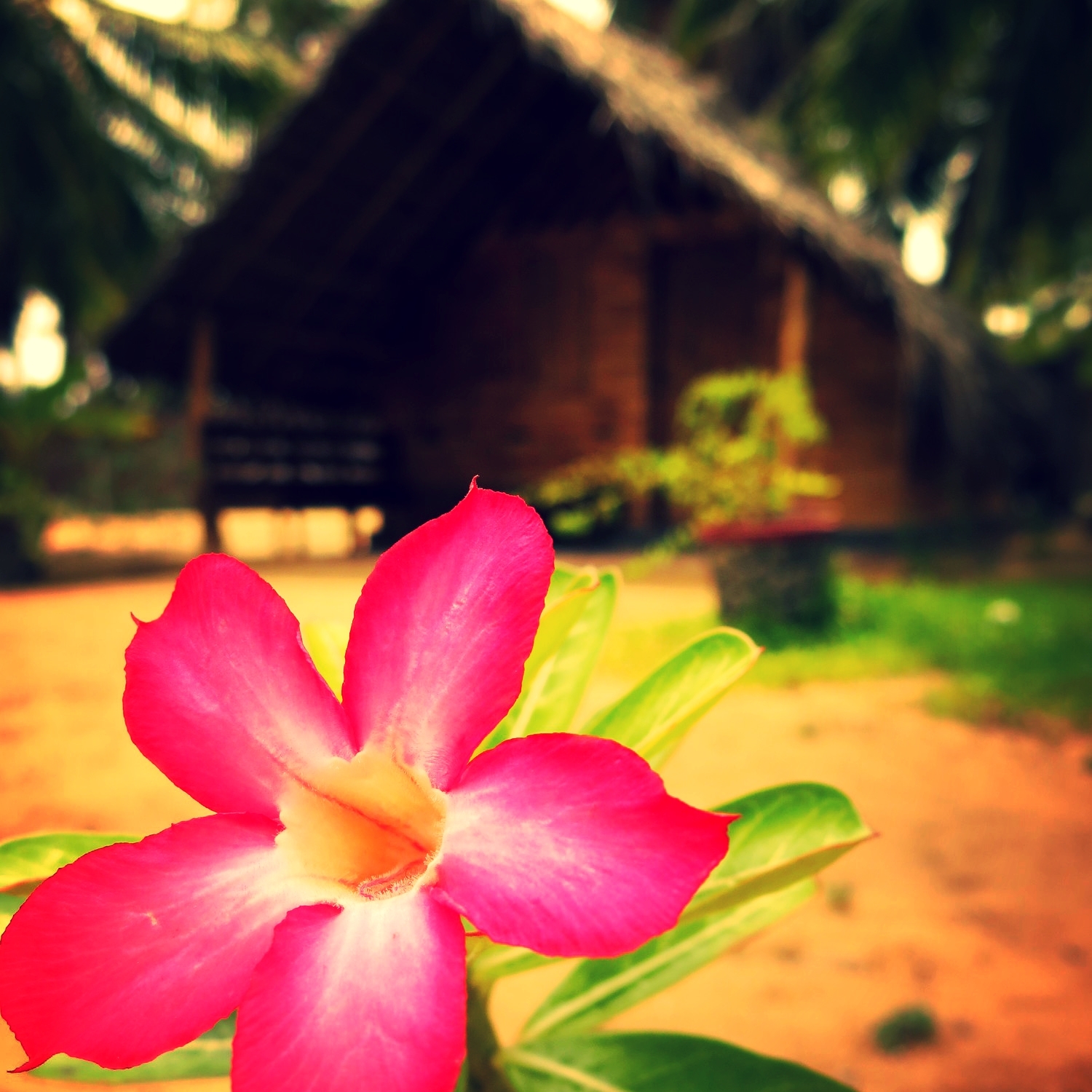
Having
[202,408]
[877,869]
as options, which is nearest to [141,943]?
[877,869]

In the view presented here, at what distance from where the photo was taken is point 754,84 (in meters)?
12.1

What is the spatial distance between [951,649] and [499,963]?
3189mm

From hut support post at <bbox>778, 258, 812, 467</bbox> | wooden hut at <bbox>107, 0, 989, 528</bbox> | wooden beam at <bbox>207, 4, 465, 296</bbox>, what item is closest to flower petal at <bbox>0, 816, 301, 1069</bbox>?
wooden hut at <bbox>107, 0, 989, 528</bbox>

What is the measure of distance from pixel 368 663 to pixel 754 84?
13.7 m

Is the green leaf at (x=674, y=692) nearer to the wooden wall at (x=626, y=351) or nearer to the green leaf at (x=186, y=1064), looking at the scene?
the green leaf at (x=186, y=1064)

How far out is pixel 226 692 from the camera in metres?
Result: 0.23

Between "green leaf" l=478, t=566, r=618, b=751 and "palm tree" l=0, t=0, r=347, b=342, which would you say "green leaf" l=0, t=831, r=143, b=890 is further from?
Result: "palm tree" l=0, t=0, r=347, b=342

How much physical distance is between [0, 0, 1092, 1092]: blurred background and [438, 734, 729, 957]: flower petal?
98cm

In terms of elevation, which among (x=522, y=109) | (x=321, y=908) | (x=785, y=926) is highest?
(x=522, y=109)

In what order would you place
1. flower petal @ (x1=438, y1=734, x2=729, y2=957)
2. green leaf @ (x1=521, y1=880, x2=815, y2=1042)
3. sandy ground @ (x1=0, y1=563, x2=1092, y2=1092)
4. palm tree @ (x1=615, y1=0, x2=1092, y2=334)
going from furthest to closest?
palm tree @ (x1=615, y1=0, x2=1092, y2=334) → sandy ground @ (x1=0, y1=563, x2=1092, y2=1092) → green leaf @ (x1=521, y1=880, x2=815, y2=1042) → flower petal @ (x1=438, y1=734, x2=729, y2=957)

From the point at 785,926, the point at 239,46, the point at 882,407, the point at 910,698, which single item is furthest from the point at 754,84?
the point at 785,926

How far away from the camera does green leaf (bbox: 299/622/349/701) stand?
0.33m

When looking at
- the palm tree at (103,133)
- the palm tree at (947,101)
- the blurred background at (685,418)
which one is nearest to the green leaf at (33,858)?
the blurred background at (685,418)

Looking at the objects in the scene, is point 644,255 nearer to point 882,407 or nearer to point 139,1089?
point 882,407
